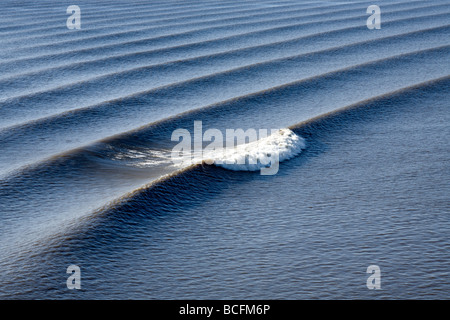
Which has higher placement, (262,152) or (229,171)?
(262,152)

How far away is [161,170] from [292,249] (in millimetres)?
2076

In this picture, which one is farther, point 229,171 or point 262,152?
point 262,152

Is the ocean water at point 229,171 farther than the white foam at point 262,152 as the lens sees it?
No

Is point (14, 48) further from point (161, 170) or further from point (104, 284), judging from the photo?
point (104, 284)

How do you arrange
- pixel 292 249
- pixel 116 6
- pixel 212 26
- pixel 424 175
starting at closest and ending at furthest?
pixel 292 249 → pixel 424 175 → pixel 212 26 → pixel 116 6

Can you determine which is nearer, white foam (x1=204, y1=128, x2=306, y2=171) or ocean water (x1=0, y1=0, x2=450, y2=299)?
ocean water (x1=0, y1=0, x2=450, y2=299)

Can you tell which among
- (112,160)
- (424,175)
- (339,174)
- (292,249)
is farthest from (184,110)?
(292,249)

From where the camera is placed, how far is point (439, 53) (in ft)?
37.0

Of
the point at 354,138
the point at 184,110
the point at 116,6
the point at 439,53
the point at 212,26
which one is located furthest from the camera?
the point at 116,6

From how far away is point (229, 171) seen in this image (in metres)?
5.93

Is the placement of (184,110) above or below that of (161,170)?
above

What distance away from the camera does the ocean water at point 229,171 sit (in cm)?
406

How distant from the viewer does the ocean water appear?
4.06 meters
